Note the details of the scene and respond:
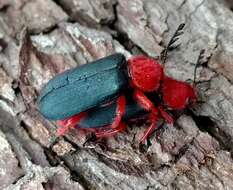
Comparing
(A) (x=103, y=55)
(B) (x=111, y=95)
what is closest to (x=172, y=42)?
(A) (x=103, y=55)

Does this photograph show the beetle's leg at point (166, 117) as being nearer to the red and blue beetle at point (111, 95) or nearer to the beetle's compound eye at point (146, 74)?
the red and blue beetle at point (111, 95)

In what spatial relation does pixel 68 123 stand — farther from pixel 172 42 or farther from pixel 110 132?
pixel 172 42

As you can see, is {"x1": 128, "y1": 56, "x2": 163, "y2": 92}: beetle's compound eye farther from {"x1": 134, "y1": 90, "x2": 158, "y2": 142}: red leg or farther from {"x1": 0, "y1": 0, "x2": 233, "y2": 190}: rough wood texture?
{"x1": 0, "y1": 0, "x2": 233, "y2": 190}: rough wood texture

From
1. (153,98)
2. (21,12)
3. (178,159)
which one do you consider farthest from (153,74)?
(21,12)

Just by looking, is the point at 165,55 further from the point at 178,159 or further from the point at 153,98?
the point at 178,159

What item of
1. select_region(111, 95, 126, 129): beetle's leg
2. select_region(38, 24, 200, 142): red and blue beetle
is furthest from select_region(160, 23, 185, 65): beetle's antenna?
select_region(111, 95, 126, 129): beetle's leg

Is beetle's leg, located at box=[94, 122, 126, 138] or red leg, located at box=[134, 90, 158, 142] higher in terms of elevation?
red leg, located at box=[134, 90, 158, 142]
